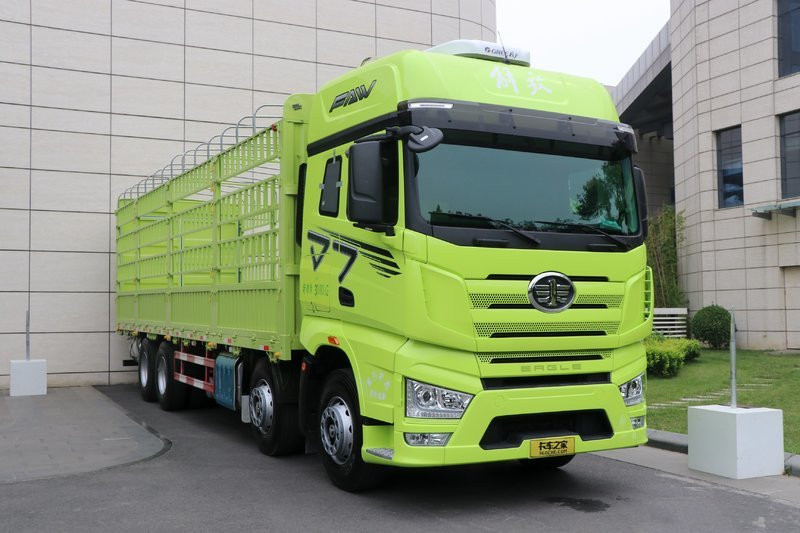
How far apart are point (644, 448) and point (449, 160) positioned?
14.8 ft

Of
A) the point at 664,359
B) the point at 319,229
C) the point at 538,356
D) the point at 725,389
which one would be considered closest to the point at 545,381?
the point at 538,356

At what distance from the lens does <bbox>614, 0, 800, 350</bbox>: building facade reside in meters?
22.0

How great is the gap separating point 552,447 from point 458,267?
1.53 metres

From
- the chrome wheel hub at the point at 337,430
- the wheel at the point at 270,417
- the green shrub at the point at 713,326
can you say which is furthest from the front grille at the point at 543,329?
the green shrub at the point at 713,326

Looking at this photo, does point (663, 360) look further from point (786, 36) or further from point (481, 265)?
point (786, 36)

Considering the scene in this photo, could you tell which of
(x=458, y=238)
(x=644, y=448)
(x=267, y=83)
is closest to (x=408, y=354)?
(x=458, y=238)

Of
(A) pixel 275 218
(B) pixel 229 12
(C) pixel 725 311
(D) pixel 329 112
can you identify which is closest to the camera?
(D) pixel 329 112

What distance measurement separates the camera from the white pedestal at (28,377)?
13.7 metres

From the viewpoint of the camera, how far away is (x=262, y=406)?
839cm

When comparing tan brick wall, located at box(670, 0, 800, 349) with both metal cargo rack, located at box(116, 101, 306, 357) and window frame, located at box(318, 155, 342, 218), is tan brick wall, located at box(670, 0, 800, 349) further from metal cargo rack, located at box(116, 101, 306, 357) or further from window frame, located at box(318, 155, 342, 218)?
window frame, located at box(318, 155, 342, 218)

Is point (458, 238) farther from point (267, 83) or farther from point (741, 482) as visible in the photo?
point (267, 83)

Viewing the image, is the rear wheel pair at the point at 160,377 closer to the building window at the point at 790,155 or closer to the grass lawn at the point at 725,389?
the grass lawn at the point at 725,389

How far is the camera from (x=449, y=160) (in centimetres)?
621

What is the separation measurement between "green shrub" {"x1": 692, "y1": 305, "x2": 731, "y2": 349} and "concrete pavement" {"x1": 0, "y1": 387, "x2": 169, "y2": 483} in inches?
620
